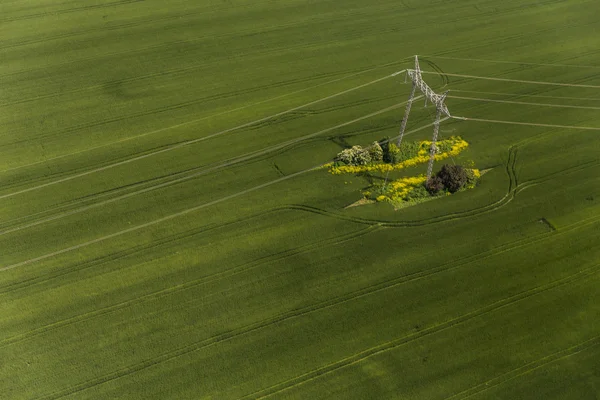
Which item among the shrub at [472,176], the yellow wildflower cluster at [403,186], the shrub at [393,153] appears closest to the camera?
the yellow wildflower cluster at [403,186]

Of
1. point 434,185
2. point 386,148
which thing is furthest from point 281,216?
point 434,185

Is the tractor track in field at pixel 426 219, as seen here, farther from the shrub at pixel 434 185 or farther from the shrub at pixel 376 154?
the shrub at pixel 376 154

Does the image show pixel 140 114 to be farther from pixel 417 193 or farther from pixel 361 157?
pixel 417 193

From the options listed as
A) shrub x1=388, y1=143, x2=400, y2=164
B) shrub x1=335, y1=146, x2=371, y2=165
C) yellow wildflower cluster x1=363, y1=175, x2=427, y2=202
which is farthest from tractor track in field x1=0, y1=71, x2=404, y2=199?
yellow wildflower cluster x1=363, y1=175, x2=427, y2=202

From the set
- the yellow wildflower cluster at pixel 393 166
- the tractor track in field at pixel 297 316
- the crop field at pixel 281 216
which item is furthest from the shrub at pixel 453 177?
the tractor track in field at pixel 297 316

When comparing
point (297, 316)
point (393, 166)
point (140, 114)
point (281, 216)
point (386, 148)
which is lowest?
point (297, 316)

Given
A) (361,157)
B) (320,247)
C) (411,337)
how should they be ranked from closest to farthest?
(411,337)
(320,247)
(361,157)
